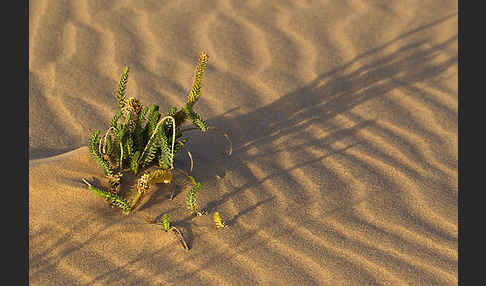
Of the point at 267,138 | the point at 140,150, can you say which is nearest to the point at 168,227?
the point at 140,150

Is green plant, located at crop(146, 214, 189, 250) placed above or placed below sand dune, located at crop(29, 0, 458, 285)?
below

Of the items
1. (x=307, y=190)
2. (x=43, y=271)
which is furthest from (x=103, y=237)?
(x=307, y=190)

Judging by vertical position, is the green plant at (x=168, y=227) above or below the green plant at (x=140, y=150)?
below

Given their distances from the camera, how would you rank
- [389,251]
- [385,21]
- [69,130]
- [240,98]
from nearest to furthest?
[389,251], [69,130], [240,98], [385,21]

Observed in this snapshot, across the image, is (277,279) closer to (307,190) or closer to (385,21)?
(307,190)
